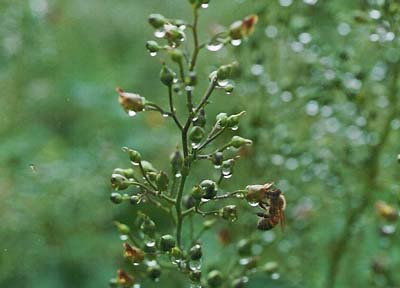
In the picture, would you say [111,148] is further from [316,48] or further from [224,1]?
[224,1]

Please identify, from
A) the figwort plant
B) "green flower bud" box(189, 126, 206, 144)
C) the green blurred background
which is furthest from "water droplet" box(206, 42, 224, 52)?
the green blurred background

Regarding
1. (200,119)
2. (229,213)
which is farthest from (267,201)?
(200,119)

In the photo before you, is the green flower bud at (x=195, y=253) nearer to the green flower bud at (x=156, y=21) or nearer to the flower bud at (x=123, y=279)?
the flower bud at (x=123, y=279)

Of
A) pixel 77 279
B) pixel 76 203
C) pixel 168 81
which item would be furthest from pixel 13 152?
pixel 168 81

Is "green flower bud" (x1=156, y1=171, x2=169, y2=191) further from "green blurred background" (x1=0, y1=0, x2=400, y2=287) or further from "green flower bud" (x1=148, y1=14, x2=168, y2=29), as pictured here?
"green blurred background" (x1=0, y1=0, x2=400, y2=287)

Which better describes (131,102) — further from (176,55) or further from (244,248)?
(244,248)

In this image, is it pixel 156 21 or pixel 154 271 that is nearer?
pixel 156 21
